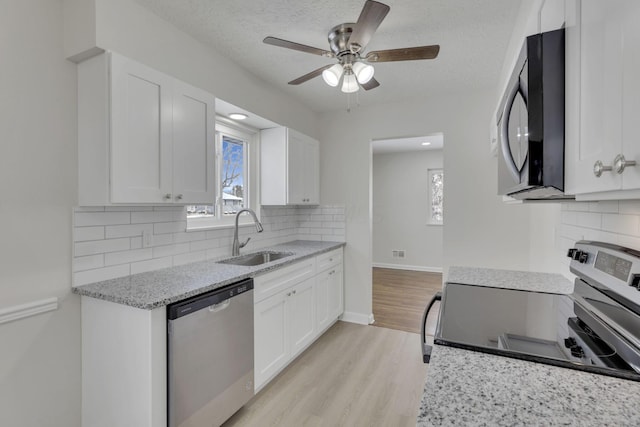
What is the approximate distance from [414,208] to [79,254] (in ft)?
18.2

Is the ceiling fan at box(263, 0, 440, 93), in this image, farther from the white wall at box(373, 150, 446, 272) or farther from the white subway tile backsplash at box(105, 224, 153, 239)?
the white wall at box(373, 150, 446, 272)

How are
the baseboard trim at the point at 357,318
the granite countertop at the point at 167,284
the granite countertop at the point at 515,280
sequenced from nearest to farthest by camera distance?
the granite countertop at the point at 167,284, the granite countertop at the point at 515,280, the baseboard trim at the point at 357,318

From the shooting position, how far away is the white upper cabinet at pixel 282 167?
310 cm

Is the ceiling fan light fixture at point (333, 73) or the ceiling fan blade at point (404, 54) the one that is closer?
the ceiling fan blade at point (404, 54)

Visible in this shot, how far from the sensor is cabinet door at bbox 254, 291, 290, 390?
7.07ft

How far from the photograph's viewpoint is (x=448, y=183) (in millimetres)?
3182

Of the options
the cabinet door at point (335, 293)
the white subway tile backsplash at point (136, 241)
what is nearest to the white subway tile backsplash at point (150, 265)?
the white subway tile backsplash at point (136, 241)

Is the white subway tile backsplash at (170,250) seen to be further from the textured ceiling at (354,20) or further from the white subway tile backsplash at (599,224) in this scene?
the white subway tile backsplash at (599,224)

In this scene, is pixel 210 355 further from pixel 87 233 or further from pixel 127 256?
pixel 87 233

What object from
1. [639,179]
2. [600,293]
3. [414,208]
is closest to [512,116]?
[639,179]

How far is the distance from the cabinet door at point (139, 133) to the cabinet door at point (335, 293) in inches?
78.9

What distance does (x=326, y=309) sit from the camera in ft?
10.5

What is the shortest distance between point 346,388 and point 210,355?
1111 mm

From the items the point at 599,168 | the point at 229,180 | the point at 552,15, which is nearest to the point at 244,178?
the point at 229,180
